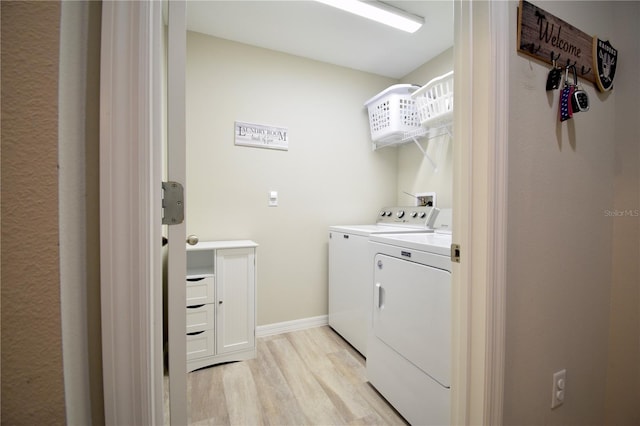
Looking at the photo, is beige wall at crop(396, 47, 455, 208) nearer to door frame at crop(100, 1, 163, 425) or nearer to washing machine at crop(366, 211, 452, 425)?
washing machine at crop(366, 211, 452, 425)

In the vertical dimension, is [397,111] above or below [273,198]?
above

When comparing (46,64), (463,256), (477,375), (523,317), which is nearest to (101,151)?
(46,64)

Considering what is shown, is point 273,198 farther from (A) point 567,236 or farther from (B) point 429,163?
(A) point 567,236

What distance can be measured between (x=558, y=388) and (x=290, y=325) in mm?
1838

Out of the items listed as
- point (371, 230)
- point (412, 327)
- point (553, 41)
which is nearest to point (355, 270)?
point (371, 230)

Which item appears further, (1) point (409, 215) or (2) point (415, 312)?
(1) point (409, 215)

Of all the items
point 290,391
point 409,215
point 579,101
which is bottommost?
point 290,391

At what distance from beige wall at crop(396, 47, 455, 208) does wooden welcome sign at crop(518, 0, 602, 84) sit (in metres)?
1.09

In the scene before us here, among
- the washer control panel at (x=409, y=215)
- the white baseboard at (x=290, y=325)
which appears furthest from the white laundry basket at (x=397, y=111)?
the white baseboard at (x=290, y=325)

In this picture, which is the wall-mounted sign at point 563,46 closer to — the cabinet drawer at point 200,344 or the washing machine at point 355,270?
the washing machine at point 355,270

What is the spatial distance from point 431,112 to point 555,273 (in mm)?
1471

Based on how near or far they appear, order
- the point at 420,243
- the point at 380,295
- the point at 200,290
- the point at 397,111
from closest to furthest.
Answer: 1. the point at 420,243
2. the point at 380,295
3. the point at 200,290
4. the point at 397,111

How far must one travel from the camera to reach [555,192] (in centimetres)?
89

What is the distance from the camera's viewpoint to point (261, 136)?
2238 millimetres
